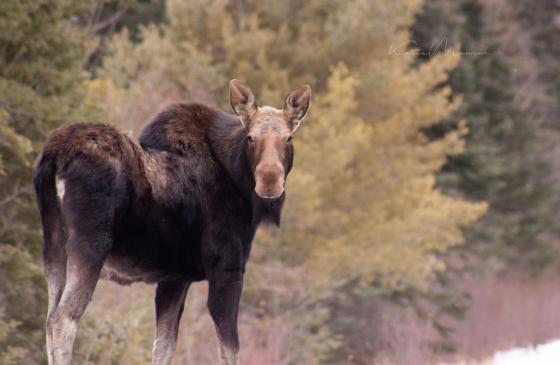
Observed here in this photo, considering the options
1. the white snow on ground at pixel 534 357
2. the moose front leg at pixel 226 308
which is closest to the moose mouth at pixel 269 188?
the moose front leg at pixel 226 308

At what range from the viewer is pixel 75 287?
6.97 meters

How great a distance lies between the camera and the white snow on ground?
376 inches

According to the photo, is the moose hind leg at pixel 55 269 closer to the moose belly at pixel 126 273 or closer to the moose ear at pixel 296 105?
the moose belly at pixel 126 273

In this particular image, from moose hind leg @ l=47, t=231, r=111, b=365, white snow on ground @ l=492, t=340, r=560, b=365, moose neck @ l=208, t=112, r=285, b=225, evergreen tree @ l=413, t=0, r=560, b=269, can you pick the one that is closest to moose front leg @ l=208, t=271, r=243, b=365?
moose neck @ l=208, t=112, r=285, b=225

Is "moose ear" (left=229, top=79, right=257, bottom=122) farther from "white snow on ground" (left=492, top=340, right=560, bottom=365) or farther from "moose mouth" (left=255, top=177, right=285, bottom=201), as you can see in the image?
"white snow on ground" (left=492, top=340, right=560, bottom=365)

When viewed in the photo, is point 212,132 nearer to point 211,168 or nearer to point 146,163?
point 211,168

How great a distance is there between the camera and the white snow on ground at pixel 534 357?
956 centimetres

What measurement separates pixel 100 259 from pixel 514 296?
30930mm

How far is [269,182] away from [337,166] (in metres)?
16.0

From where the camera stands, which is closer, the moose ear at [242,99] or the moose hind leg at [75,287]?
the moose hind leg at [75,287]

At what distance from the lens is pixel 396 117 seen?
26.2 m

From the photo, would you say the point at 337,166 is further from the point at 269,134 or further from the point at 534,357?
the point at 269,134

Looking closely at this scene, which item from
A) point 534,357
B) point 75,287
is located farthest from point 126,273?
point 534,357

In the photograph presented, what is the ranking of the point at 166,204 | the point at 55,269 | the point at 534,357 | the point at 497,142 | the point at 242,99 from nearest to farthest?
the point at 55,269 → the point at 166,204 → the point at 242,99 → the point at 534,357 → the point at 497,142
